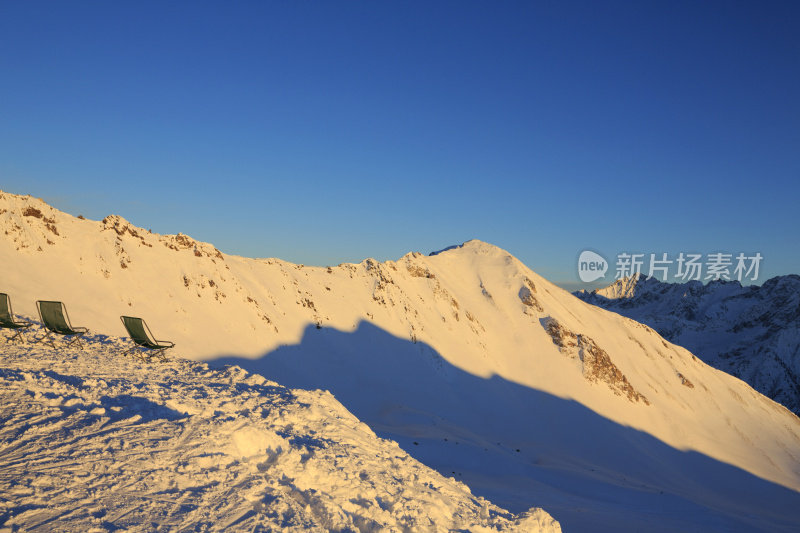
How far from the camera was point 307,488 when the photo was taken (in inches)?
232

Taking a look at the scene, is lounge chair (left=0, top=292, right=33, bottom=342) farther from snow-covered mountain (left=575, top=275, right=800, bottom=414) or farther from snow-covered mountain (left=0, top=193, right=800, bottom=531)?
snow-covered mountain (left=575, top=275, right=800, bottom=414)

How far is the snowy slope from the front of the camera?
4.66 m

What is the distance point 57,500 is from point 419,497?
4.25 m

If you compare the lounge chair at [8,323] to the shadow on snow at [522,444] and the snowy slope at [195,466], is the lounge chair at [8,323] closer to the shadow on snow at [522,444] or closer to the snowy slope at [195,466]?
the snowy slope at [195,466]

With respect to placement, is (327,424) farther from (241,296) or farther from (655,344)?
(655,344)

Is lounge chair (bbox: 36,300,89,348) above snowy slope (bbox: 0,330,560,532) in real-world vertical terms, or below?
above

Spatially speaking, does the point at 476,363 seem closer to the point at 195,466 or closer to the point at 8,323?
the point at 8,323

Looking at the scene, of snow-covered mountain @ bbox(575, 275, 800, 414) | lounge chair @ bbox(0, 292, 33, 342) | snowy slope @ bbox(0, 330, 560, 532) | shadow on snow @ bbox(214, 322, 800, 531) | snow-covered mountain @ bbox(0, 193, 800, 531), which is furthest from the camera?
snow-covered mountain @ bbox(575, 275, 800, 414)

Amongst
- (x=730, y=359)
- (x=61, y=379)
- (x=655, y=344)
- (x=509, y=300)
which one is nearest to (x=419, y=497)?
(x=61, y=379)

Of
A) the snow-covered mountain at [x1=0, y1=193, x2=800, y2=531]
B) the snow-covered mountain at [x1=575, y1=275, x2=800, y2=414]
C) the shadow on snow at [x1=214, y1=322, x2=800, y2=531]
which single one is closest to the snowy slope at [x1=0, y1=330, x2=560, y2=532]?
the snow-covered mountain at [x1=0, y1=193, x2=800, y2=531]

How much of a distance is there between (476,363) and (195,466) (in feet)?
124

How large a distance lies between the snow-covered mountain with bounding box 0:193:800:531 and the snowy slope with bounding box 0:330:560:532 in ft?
18.2

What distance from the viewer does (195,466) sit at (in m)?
5.69

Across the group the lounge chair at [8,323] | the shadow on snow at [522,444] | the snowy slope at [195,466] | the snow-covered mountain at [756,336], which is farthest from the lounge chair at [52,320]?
the snow-covered mountain at [756,336]
